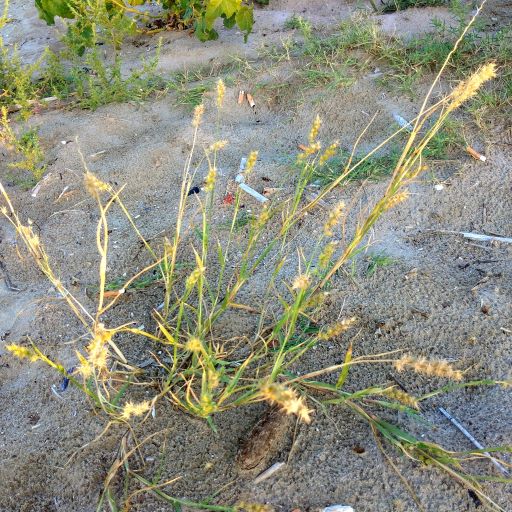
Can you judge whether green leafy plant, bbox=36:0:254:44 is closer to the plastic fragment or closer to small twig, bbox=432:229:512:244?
the plastic fragment

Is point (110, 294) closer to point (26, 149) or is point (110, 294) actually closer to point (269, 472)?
point (269, 472)

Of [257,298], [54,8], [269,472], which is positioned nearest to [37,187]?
[54,8]

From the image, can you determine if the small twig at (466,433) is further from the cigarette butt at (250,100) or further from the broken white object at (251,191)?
the cigarette butt at (250,100)

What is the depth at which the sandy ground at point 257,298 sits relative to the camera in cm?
160

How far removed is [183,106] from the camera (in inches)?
128

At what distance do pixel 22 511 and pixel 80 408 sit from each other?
0.29 meters

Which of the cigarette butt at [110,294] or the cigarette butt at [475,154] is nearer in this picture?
the cigarette butt at [110,294]

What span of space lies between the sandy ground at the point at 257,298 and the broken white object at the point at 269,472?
0.01 metres

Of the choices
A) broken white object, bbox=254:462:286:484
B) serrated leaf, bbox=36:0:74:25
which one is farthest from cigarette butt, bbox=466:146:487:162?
serrated leaf, bbox=36:0:74:25

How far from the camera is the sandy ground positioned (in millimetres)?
1596

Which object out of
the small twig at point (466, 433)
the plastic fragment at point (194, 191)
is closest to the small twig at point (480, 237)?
the small twig at point (466, 433)

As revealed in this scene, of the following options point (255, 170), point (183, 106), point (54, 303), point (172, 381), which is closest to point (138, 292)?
point (54, 303)

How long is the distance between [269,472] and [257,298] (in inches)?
25.0

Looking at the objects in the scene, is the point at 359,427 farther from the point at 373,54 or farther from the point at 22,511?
the point at 373,54
